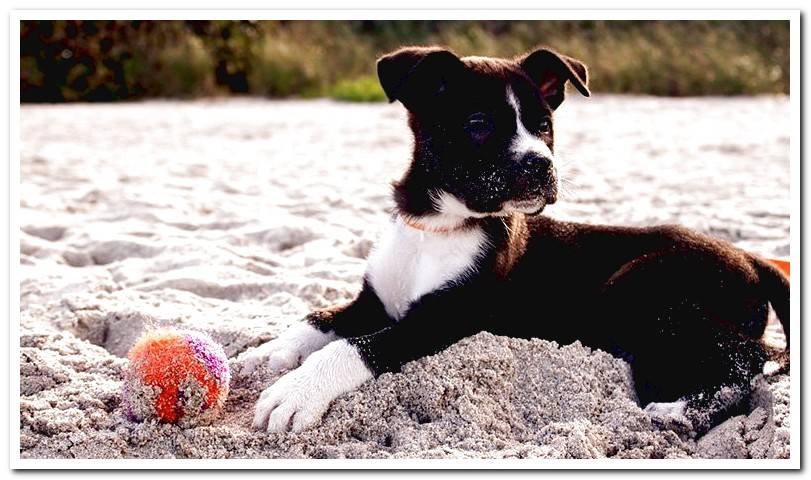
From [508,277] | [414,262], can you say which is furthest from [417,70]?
[508,277]

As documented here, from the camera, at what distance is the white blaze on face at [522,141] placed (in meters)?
3.64

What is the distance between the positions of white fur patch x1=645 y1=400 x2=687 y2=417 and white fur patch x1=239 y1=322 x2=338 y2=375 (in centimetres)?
133

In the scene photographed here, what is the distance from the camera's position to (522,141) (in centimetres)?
370

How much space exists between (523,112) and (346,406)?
4.34 ft

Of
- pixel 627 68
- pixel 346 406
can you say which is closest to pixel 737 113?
pixel 627 68

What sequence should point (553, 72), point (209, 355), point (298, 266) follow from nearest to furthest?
point (209, 355) → point (553, 72) → point (298, 266)

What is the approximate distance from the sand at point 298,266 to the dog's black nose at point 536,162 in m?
0.50

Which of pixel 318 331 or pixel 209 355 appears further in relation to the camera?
pixel 318 331

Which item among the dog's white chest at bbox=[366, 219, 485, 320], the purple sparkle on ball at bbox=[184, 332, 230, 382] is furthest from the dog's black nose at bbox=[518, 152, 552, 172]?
the purple sparkle on ball at bbox=[184, 332, 230, 382]

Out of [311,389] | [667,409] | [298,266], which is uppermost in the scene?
[311,389]

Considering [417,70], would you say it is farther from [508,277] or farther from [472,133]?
[508,277]

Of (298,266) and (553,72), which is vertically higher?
(553,72)
